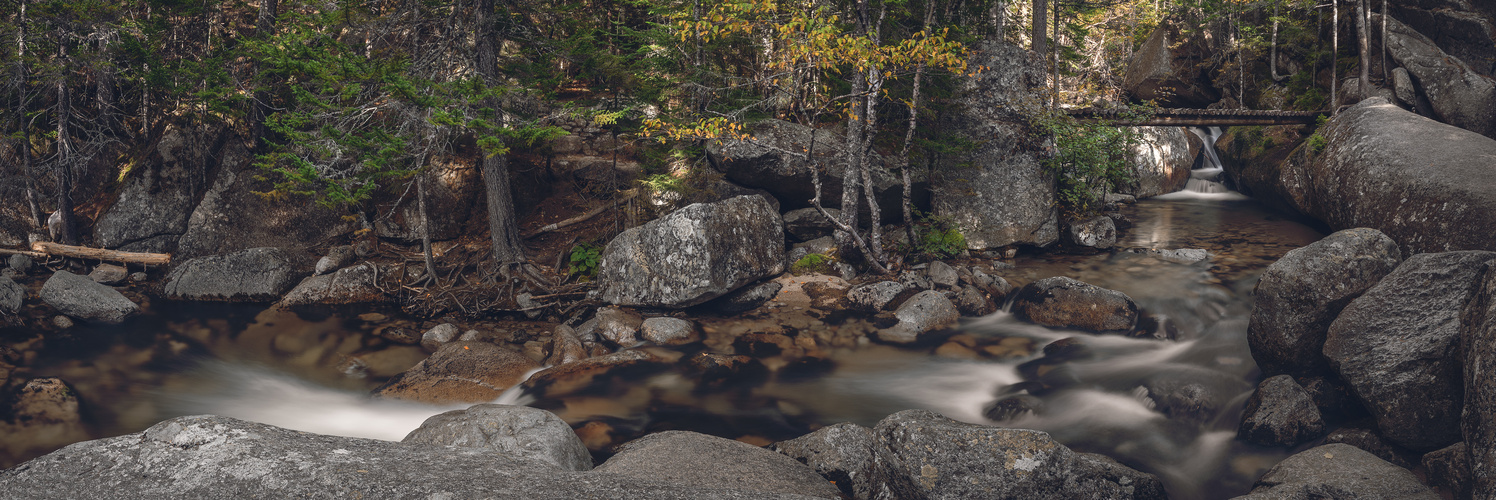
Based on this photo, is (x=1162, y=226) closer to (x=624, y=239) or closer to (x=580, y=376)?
(x=624, y=239)

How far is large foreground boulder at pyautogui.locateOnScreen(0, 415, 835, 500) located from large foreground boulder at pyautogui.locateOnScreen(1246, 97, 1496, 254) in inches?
407

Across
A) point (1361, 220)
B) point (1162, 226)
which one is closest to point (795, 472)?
point (1361, 220)

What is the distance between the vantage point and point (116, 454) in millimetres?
3598

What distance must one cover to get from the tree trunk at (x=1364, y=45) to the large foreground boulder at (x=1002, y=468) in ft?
49.9

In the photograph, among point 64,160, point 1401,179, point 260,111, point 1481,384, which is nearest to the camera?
point 1481,384

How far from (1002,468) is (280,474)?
4722 millimetres

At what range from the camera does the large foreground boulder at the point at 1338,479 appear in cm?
444

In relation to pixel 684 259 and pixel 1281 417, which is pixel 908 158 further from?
pixel 1281 417

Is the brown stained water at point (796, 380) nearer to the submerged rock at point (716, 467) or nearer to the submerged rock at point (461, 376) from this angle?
the submerged rock at point (461, 376)

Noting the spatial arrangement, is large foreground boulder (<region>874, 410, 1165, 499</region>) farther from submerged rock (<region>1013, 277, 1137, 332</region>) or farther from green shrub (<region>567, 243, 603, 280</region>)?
green shrub (<region>567, 243, 603, 280</region>)

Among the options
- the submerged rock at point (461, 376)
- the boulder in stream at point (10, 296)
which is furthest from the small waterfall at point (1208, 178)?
the boulder in stream at point (10, 296)

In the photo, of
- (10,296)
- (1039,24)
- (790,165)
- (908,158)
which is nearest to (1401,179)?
(908,158)

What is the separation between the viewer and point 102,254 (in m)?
12.9

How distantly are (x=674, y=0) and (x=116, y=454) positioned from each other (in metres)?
11.1
